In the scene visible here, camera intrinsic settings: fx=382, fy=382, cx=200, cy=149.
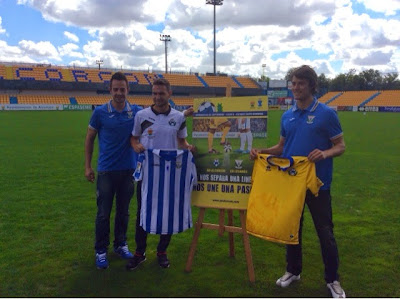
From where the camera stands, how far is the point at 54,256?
4.35 m

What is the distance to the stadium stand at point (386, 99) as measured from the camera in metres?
58.6

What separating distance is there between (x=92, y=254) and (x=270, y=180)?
Result: 232 cm

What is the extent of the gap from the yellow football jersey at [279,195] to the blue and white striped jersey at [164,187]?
2.26 ft

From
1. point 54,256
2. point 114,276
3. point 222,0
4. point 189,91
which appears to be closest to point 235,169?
point 114,276

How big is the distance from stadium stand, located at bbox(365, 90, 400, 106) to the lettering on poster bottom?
6086 centimetres

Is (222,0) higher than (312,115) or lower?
higher

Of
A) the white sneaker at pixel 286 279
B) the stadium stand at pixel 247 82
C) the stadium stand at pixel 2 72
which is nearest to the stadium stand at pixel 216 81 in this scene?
the stadium stand at pixel 247 82

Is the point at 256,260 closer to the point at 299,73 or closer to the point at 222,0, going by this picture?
the point at 299,73

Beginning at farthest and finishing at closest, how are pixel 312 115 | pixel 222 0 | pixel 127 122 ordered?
pixel 222 0 < pixel 127 122 < pixel 312 115

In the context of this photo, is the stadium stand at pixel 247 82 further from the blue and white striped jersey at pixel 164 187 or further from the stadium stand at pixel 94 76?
the blue and white striped jersey at pixel 164 187

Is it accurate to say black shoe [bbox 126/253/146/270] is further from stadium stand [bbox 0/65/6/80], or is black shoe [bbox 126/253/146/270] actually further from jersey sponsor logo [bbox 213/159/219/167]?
stadium stand [bbox 0/65/6/80]

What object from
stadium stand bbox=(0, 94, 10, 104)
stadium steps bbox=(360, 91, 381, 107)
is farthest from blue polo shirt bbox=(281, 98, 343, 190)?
stadium steps bbox=(360, 91, 381, 107)

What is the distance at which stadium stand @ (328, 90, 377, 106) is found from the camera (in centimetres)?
6406

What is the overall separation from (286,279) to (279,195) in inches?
34.6
